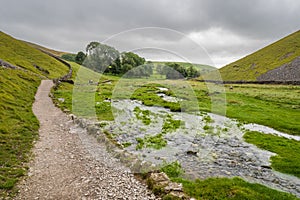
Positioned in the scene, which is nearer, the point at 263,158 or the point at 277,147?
the point at 263,158

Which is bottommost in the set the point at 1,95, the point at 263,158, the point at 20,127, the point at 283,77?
the point at 263,158

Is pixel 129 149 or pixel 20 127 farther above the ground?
pixel 20 127

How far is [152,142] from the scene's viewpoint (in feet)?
51.0

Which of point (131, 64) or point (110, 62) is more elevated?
point (110, 62)

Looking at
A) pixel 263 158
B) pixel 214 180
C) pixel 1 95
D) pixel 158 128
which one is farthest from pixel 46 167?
pixel 1 95

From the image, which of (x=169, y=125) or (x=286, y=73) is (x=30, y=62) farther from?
(x=286, y=73)

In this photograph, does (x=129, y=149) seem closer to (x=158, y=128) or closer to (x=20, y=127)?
(x=158, y=128)

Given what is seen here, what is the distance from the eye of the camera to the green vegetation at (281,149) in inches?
469

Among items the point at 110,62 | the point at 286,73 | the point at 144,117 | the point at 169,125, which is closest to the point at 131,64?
the point at 110,62

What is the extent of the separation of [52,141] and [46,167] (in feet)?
12.9

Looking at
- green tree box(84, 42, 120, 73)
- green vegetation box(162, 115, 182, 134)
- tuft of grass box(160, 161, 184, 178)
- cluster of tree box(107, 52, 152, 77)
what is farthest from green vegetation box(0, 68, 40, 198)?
green tree box(84, 42, 120, 73)

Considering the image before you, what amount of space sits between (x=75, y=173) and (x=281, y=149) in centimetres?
1497

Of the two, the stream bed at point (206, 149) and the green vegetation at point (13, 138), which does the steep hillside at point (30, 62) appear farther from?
the stream bed at point (206, 149)

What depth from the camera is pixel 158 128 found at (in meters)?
19.8
